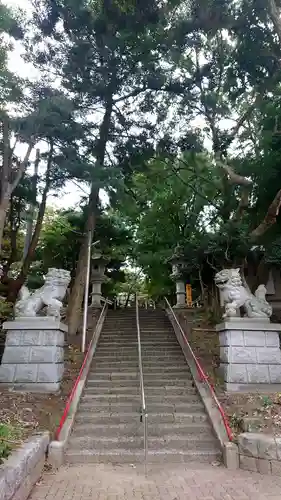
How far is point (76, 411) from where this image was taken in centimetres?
637

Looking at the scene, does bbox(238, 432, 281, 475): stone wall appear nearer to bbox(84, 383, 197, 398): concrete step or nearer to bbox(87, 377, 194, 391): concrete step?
bbox(84, 383, 197, 398): concrete step

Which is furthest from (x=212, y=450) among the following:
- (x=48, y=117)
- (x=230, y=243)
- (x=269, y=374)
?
(x=48, y=117)

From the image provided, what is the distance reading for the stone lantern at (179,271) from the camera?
13559 mm

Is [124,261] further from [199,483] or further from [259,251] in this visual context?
[199,483]

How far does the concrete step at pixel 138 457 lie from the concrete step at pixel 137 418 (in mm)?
800

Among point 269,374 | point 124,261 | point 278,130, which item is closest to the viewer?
point 269,374

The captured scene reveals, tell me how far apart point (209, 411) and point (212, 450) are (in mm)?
776

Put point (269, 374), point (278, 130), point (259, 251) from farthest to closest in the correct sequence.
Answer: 1. point (259, 251)
2. point (278, 130)
3. point (269, 374)

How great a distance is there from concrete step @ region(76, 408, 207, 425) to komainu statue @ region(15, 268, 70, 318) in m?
2.07

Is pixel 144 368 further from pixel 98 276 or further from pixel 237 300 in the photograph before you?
pixel 98 276

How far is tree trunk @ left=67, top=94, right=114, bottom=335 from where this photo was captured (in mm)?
10219

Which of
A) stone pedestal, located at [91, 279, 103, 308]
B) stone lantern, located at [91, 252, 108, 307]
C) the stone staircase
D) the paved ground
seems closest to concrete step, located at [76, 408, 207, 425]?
the stone staircase

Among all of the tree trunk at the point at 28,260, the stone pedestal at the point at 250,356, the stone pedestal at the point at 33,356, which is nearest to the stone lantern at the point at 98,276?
the tree trunk at the point at 28,260

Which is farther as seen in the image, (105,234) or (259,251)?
(105,234)
